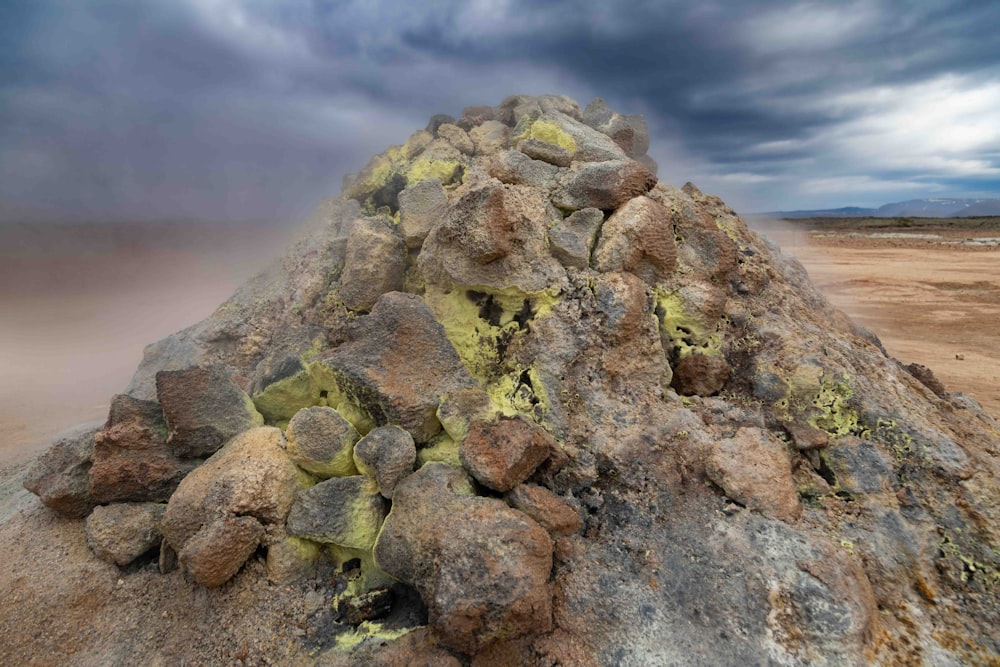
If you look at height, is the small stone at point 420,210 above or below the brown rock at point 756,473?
above

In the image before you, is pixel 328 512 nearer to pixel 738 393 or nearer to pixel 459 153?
pixel 738 393

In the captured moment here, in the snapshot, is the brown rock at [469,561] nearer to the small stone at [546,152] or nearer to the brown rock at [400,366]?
the brown rock at [400,366]

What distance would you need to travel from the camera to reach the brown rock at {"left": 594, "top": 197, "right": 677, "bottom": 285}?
9.68 ft

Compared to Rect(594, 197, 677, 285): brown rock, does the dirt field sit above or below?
below

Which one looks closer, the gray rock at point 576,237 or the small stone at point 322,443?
the small stone at point 322,443

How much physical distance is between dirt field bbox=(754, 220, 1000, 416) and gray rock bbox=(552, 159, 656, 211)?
189 inches

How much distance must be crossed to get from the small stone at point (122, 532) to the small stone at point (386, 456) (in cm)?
98

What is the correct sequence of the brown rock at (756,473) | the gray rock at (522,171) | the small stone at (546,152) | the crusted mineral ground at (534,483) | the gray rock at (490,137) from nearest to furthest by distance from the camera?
1. the crusted mineral ground at (534,483)
2. the brown rock at (756,473)
3. the gray rock at (522,171)
4. the small stone at (546,152)
5. the gray rock at (490,137)

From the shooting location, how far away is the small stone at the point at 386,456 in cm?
237

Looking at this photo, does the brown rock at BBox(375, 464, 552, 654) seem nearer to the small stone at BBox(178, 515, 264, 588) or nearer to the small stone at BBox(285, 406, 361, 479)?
the small stone at BBox(285, 406, 361, 479)

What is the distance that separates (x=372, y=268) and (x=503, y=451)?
4.86 ft

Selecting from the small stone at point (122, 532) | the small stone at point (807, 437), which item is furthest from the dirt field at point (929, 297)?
the small stone at point (122, 532)

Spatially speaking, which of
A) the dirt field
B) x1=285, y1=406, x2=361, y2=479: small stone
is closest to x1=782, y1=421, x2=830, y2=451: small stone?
x1=285, y1=406, x2=361, y2=479: small stone

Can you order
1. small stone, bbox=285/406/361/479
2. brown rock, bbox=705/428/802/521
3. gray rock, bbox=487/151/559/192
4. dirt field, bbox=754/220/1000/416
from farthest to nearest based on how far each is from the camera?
dirt field, bbox=754/220/1000/416 < gray rock, bbox=487/151/559/192 < small stone, bbox=285/406/361/479 < brown rock, bbox=705/428/802/521
